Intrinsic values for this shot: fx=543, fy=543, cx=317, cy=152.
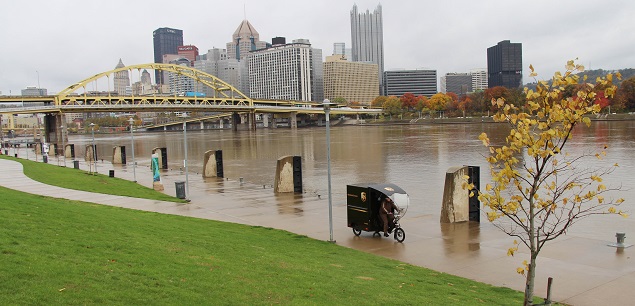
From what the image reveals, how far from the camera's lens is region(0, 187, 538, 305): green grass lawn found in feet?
23.3

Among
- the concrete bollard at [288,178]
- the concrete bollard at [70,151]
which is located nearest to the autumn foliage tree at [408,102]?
the concrete bollard at [70,151]

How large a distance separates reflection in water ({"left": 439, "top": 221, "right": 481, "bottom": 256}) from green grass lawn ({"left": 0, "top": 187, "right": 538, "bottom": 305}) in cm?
213

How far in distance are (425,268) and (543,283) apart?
2.34 metres

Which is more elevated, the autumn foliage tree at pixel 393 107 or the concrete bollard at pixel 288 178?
the autumn foliage tree at pixel 393 107

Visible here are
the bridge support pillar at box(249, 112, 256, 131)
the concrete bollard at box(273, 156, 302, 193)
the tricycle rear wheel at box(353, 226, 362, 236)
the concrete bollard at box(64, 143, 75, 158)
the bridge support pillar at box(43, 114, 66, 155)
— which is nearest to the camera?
the tricycle rear wheel at box(353, 226, 362, 236)

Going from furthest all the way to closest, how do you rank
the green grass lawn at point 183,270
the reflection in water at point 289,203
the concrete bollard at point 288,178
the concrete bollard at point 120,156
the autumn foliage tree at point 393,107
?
the autumn foliage tree at point 393,107 < the concrete bollard at point 120,156 < the concrete bollard at point 288,178 < the reflection in water at point 289,203 < the green grass lawn at point 183,270

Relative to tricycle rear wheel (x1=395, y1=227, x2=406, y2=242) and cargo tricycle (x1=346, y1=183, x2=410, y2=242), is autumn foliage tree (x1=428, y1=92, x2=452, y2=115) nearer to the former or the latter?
cargo tricycle (x1=346, y1=183, x2=410, y2=242)

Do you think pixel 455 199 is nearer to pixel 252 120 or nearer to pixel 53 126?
pixel 53 126

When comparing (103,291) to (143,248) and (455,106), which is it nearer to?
(143,248)

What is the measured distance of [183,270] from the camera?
8648 mm

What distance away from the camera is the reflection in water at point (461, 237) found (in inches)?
521

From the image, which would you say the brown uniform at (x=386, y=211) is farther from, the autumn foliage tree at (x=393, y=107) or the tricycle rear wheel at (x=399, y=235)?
the autumn foliage tree at (x=393, y=107)

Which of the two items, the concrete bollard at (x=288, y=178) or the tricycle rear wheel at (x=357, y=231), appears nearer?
the tricycle rear wheel at (x=357, y=231)

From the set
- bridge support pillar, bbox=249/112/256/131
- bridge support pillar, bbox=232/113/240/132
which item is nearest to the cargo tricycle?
bridge support pillar, bbox=249/112/256/131
